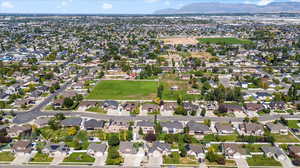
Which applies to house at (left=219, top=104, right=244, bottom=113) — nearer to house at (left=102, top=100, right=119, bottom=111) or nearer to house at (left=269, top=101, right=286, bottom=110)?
house at (left=269, top=101, right=286, bottom=110)

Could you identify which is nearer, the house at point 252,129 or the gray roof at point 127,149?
the gray roof at point 127,149

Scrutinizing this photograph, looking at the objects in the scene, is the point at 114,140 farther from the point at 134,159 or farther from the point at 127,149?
the point at 134,159

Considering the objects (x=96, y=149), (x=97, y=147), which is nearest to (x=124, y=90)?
(x=97, y=147)

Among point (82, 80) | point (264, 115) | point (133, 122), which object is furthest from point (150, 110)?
point (82, 80)

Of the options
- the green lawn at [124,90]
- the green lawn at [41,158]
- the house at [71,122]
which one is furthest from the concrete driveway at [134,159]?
the green lawn at [124,90]

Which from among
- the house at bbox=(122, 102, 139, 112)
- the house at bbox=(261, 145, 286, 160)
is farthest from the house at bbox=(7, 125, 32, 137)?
→ the house at bbox=(261, 145, 286, 160)

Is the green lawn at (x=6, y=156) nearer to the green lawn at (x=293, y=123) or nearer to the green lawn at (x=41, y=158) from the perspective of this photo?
the green lawn at (x=41, y=158)
